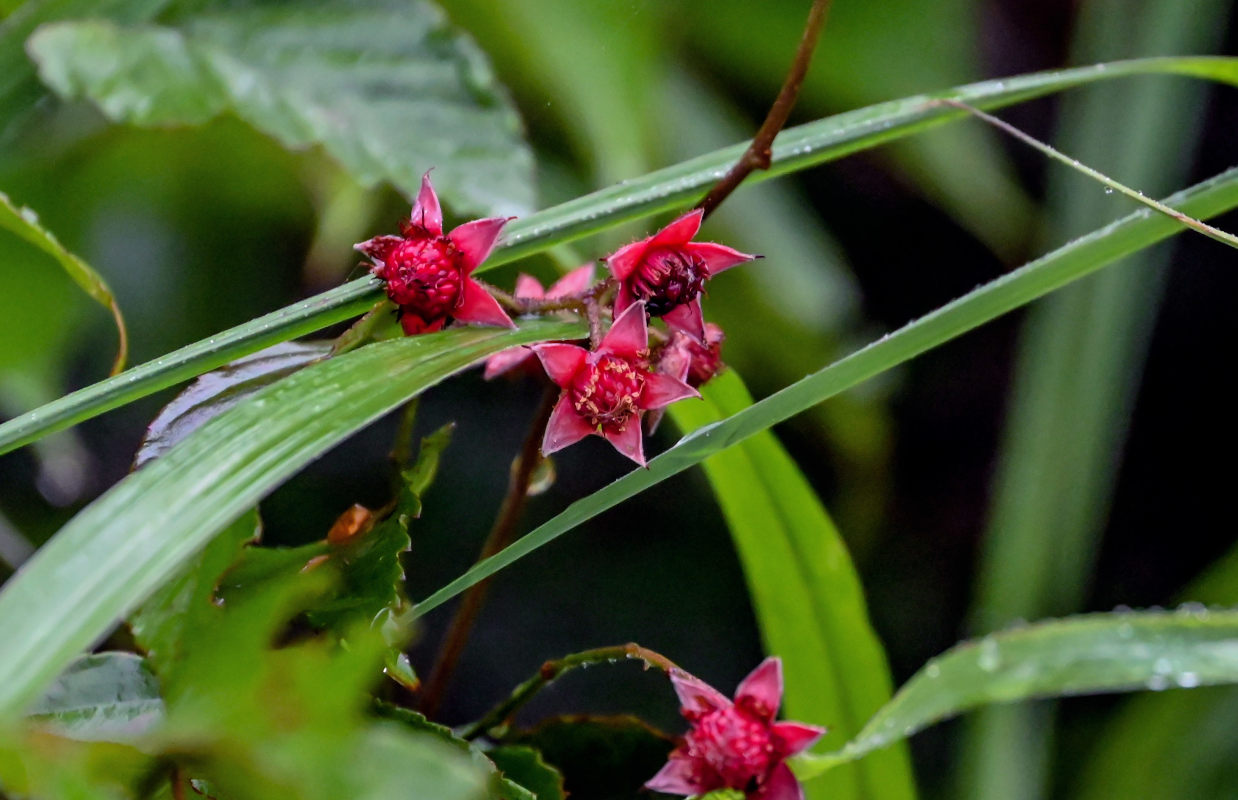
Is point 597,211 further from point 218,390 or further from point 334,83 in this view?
point 334,83

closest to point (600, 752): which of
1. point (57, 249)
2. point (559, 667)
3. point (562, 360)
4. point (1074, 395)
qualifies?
point (559, 667)

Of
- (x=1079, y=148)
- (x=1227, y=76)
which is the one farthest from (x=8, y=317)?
(x=1079, y=148)

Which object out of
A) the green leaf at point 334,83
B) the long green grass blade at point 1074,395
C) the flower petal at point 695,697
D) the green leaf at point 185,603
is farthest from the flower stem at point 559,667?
the long green grass blade at point 1074,395

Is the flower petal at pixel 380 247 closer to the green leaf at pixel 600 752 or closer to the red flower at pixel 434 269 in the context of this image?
the red flower at pixel 434 269

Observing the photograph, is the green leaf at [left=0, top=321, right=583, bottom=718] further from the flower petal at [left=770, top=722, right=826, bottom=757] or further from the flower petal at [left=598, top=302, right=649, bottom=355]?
the flower petal at [left=770, top=722, right=826, bottom=757]

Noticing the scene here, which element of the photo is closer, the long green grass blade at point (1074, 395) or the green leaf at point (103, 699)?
the green leaf at point (103, 699)

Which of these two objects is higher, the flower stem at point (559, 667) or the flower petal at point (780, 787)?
the flower stem at point (559, 667)

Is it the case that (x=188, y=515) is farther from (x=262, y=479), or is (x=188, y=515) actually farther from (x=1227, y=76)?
(x=1227, y=76)

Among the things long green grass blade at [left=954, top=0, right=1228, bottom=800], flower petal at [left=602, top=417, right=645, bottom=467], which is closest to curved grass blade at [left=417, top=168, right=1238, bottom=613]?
flower petal at [left=602, top=417, right=645, bottom=467]
